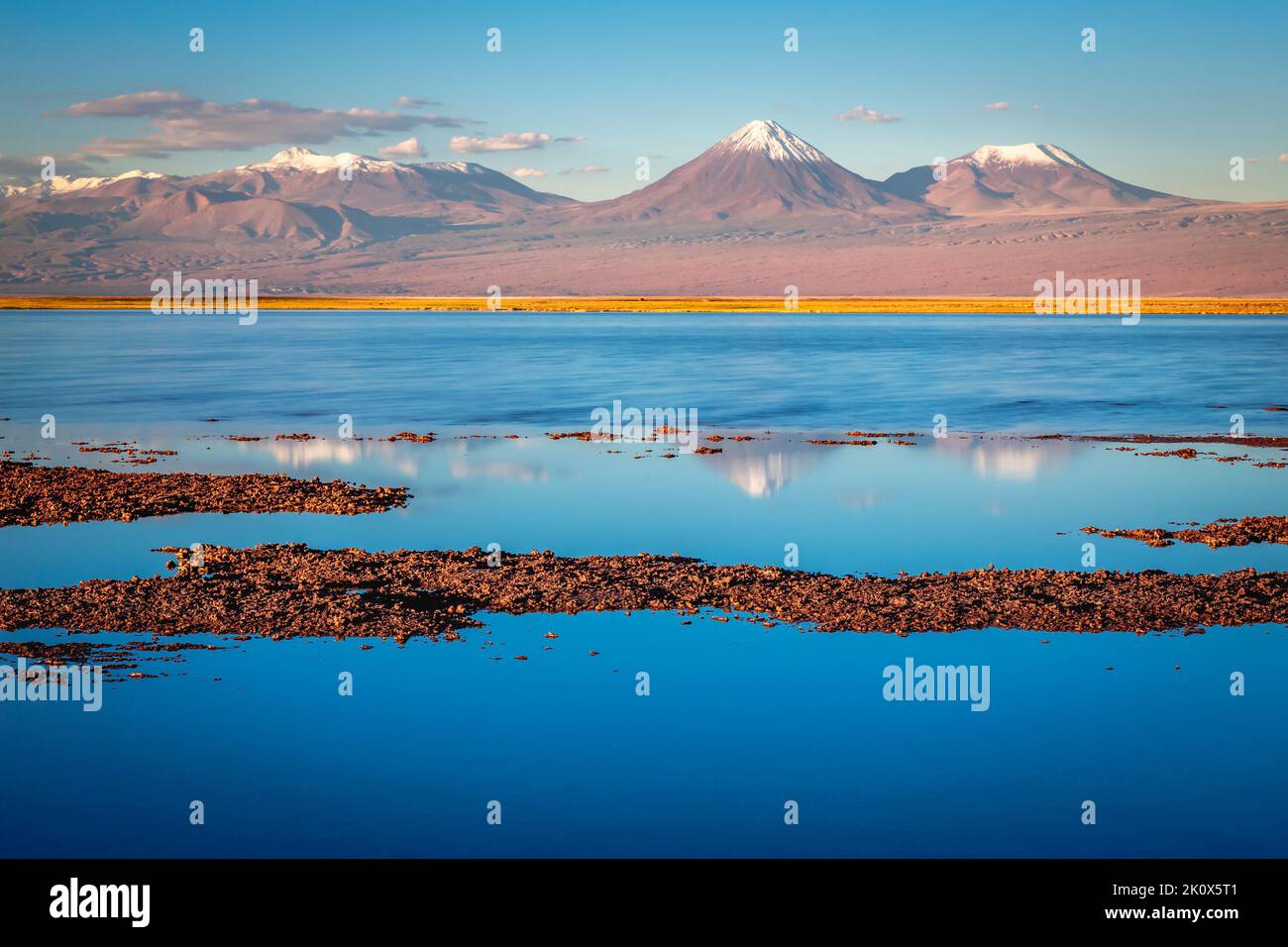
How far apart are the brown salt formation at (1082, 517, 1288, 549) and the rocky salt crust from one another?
102 inches

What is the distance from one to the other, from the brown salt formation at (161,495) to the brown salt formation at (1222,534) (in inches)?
451

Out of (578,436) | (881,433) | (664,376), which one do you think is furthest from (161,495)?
(664,376)

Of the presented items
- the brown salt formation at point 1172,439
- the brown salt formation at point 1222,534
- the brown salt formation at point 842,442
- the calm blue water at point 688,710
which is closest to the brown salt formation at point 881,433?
the brown salt formation at point 842,442

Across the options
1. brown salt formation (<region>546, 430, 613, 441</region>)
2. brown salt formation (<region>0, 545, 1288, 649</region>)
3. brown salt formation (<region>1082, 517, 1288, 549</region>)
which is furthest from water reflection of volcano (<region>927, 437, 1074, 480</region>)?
brown salt formation (<region>0, 545, 1288, 649</region>)

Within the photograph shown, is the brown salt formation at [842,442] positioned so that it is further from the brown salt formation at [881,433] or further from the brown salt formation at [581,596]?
the brown salt formation at [581,596]

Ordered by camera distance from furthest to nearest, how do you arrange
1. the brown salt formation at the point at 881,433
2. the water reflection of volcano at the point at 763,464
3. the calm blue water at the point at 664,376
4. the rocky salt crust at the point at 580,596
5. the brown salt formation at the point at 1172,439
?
1. the calm blue water at the point at 664,376
2. the brown salt formation at the point at 881,433
3. the brown salt formation at the point at 1172,439
4. the water reflection of volcano at the point at 763,464
5. the rocky salt crust at the point at 580,596

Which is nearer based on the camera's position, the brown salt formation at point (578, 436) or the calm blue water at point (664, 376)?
the brown salt formation at point (578, 436)

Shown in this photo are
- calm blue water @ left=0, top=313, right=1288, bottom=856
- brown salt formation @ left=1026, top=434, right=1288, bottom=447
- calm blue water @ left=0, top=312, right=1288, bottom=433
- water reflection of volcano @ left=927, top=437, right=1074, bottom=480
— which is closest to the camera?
calm blue water @ left=0, top=313, right=1288, bottom=856

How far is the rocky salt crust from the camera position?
44.5 ft

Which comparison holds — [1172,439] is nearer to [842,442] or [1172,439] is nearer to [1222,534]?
[842,442]

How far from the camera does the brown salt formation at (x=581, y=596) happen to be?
13.6m

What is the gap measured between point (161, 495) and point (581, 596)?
368 inches

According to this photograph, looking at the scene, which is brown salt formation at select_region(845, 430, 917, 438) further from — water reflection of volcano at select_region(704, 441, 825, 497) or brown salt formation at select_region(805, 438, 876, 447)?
water reflection of volcano at select_region(704, 441, 825, 497)
